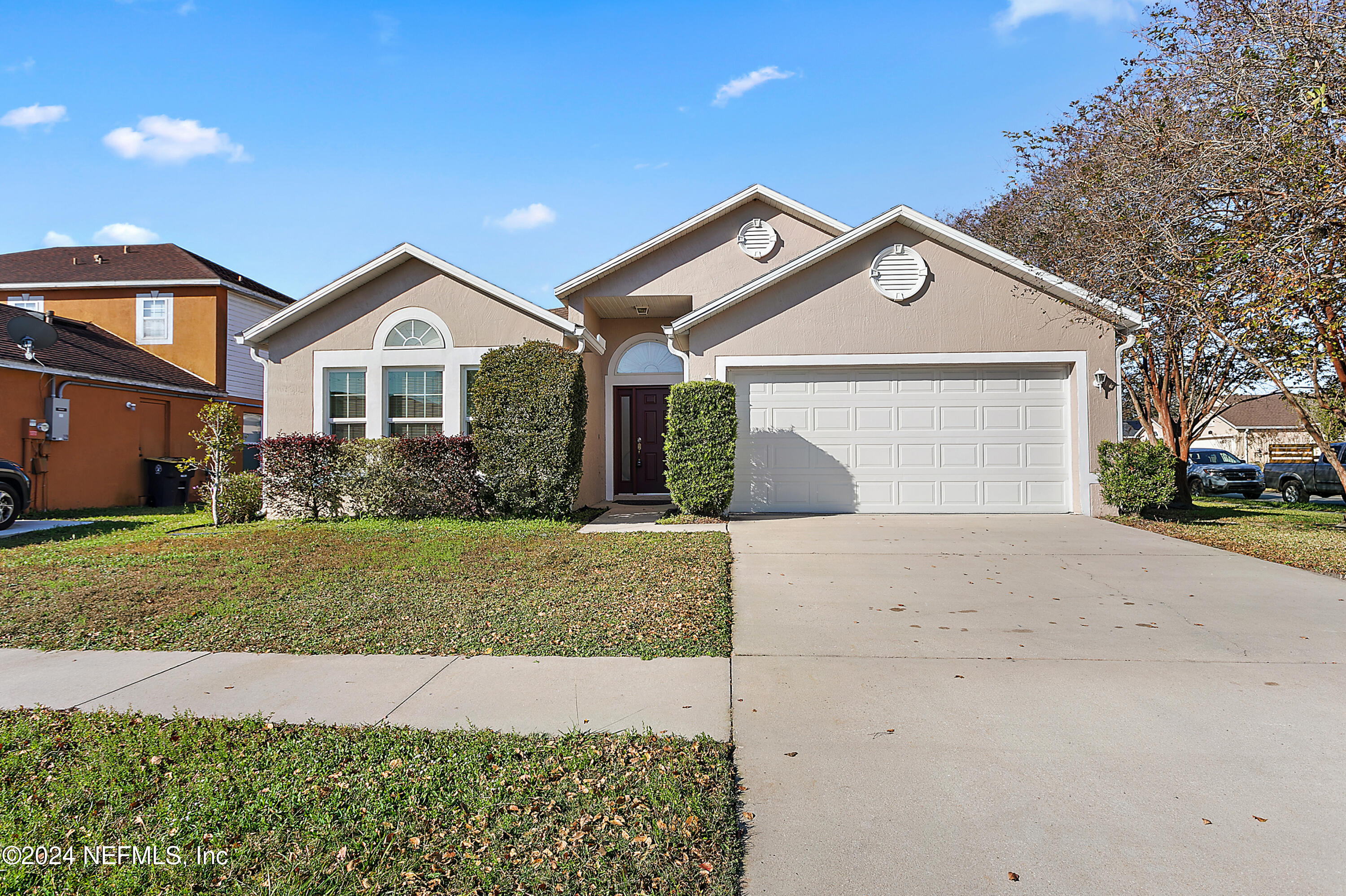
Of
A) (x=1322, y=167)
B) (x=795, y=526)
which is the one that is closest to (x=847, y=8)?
(x=1322, y=167)

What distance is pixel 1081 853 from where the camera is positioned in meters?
2.52

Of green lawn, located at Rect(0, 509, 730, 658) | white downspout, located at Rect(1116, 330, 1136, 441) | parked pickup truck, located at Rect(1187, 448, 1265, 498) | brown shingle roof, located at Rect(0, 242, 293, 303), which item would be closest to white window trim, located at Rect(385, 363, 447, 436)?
green lawn, located at Rect(0, 509, 730, 658)

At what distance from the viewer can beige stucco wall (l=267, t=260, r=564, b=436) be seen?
11.8 m

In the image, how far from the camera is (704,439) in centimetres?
1079

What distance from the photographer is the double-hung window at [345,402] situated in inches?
477

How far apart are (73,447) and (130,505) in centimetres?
175

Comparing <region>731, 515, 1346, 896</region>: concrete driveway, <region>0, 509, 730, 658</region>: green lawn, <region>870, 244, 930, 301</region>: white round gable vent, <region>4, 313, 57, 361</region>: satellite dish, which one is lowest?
<region>731, 515, 1346, 896</region>: concrete driveway

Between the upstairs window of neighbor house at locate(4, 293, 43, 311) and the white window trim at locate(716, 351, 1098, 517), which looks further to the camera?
the upstairs window of neighbor house at locate(4, 293, 43, 311)

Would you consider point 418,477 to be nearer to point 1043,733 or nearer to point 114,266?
point 1043,733

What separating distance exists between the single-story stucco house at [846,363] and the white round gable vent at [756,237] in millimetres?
2945

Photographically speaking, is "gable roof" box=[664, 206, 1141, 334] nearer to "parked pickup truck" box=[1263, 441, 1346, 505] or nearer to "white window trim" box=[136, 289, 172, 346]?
"parked pickup truck" box=[1263, 441, 1346, 505]

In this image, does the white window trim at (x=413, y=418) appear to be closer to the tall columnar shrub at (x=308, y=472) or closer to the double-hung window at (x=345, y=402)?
the double-hung window at (x=345, y=402)

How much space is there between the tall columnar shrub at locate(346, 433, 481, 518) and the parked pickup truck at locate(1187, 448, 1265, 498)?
19.4 metres

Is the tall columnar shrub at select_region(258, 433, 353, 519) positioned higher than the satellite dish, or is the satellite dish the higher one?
the satellite dish
